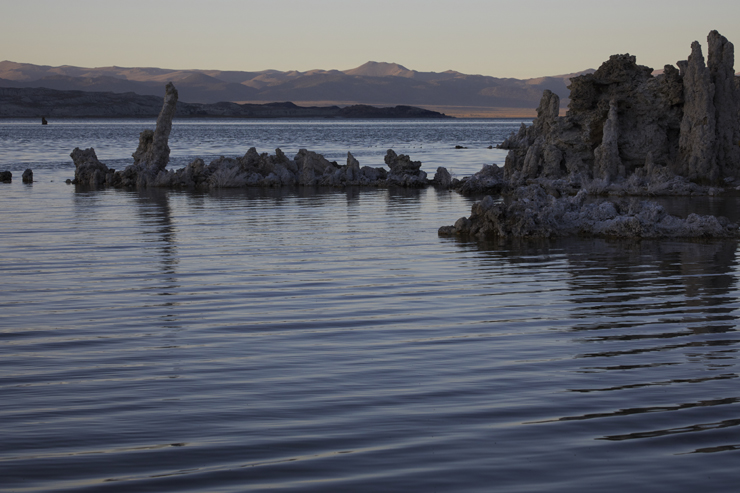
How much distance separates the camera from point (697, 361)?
7465 mm

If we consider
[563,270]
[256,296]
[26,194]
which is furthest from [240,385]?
[26,194]

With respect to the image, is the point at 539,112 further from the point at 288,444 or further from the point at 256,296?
the point at 288,444

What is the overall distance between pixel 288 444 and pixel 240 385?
1.46 m

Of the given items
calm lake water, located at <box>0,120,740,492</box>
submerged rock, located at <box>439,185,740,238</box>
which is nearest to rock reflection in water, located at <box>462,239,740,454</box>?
calm lake water, located at <box>0,120,740,492</box>

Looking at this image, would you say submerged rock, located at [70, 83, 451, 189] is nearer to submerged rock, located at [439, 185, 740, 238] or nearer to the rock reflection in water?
submerged rock, located at [439, 185, 740, 238]

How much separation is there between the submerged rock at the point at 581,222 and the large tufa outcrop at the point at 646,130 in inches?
400

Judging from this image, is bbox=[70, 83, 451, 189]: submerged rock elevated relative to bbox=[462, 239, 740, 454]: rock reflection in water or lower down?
elevated

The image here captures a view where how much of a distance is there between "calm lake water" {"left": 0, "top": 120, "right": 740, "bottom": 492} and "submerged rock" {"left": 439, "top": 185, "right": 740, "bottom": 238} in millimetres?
1409

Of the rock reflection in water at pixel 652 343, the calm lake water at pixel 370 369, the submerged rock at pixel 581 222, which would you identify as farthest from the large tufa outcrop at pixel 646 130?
the rock reflection in water at pixel 652 343

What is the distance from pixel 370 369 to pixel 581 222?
11123 millimetres

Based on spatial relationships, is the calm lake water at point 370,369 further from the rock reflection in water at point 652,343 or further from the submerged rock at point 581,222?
the submerged rock at point 581,222

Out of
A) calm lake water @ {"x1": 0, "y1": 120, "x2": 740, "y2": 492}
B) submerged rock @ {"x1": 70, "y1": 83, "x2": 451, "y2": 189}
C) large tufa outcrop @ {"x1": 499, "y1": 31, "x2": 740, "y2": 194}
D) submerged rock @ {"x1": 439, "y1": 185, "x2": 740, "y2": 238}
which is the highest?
large tufa outcrop @ {"x1": 499, "y1": 31, "x2": 740, "y2": 194}

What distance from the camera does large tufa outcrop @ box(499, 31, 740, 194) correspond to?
27.6 meters

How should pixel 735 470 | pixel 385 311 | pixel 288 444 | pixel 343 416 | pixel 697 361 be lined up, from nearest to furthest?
pixel 735 470 → pixel 288 444 → pixel 343 416 → pixel 697 361 → pixel 385 311
